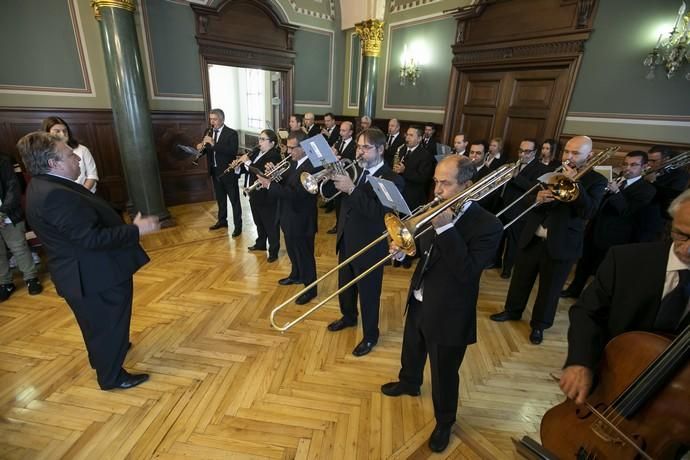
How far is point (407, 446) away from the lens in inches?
77.5

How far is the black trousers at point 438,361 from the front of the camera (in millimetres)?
1749

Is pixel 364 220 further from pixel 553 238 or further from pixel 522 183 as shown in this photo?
pixel 522 183

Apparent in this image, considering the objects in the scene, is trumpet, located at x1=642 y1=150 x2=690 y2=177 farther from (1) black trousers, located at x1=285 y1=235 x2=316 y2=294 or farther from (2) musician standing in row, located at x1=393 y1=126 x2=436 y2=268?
(1) black trousers, located at x1=285 y1=235 x2=316 y2=294

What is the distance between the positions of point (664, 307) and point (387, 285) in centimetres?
282

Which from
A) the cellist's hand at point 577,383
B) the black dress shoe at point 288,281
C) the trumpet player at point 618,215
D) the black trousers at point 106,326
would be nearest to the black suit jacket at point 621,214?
the trumpet player at point 618,215

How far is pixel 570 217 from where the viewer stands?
2555 mm

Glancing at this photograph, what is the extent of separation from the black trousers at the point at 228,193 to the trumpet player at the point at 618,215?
180 inches

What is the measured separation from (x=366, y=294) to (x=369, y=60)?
19.7ft

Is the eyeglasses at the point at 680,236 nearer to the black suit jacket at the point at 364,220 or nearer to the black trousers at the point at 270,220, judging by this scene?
the black suit jacket at the point at 364,220

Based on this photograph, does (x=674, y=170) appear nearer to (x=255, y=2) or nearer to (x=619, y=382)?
(x=619, y=382)

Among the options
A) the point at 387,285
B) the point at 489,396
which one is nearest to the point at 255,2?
the point at 387,285

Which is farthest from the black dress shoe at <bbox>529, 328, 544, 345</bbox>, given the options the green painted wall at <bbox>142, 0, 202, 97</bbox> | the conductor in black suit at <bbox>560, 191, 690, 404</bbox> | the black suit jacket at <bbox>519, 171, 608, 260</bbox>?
the green painted wall at <bbox>142, 0, 202, 97</bbox>

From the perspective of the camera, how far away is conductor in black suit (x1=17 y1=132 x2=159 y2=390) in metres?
1.75

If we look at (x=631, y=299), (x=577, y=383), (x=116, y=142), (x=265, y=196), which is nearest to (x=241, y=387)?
(x=577, y=383)
